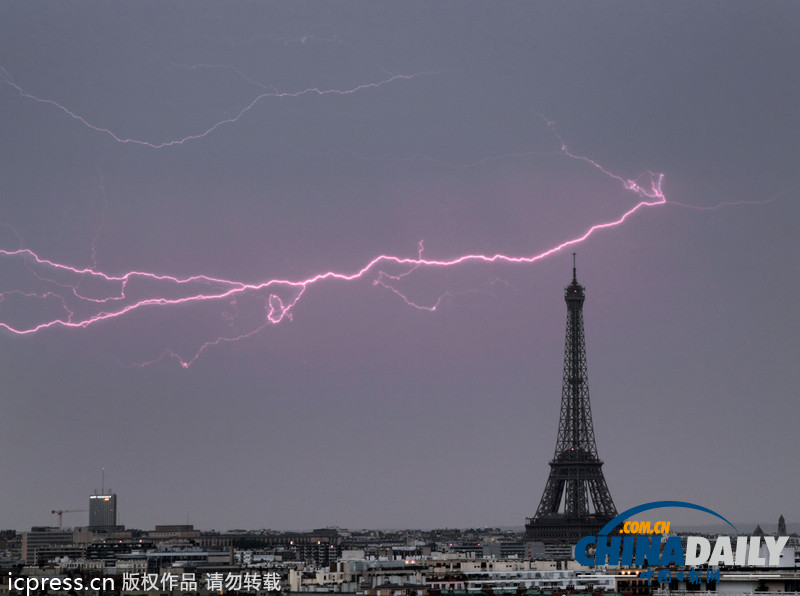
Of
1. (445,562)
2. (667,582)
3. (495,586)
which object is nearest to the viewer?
(667,582)

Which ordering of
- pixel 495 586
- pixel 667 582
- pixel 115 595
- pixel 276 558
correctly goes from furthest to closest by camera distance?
pixel 276 558 → pixel 495 586 → pixel 115 595 → pixel 667 582

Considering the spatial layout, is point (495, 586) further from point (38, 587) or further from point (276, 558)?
point (276, 558)

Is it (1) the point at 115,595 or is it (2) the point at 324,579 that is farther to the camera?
(2) the point at 324,579

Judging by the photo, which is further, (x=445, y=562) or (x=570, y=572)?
(x=445, y=562)

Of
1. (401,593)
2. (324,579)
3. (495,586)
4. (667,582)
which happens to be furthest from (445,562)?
(667,582)

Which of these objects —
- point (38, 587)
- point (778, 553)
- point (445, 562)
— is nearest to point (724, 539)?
point (778, 553)

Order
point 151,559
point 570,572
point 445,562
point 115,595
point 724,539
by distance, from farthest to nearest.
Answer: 1. point 151,559
2. point 445,562
3. point 570,572
4. point 115,595
5. point 724,539

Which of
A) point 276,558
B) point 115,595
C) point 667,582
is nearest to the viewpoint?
point 667,582

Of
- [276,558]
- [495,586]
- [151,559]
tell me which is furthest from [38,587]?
[276,558]

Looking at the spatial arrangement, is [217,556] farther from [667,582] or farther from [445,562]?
[667,582]
